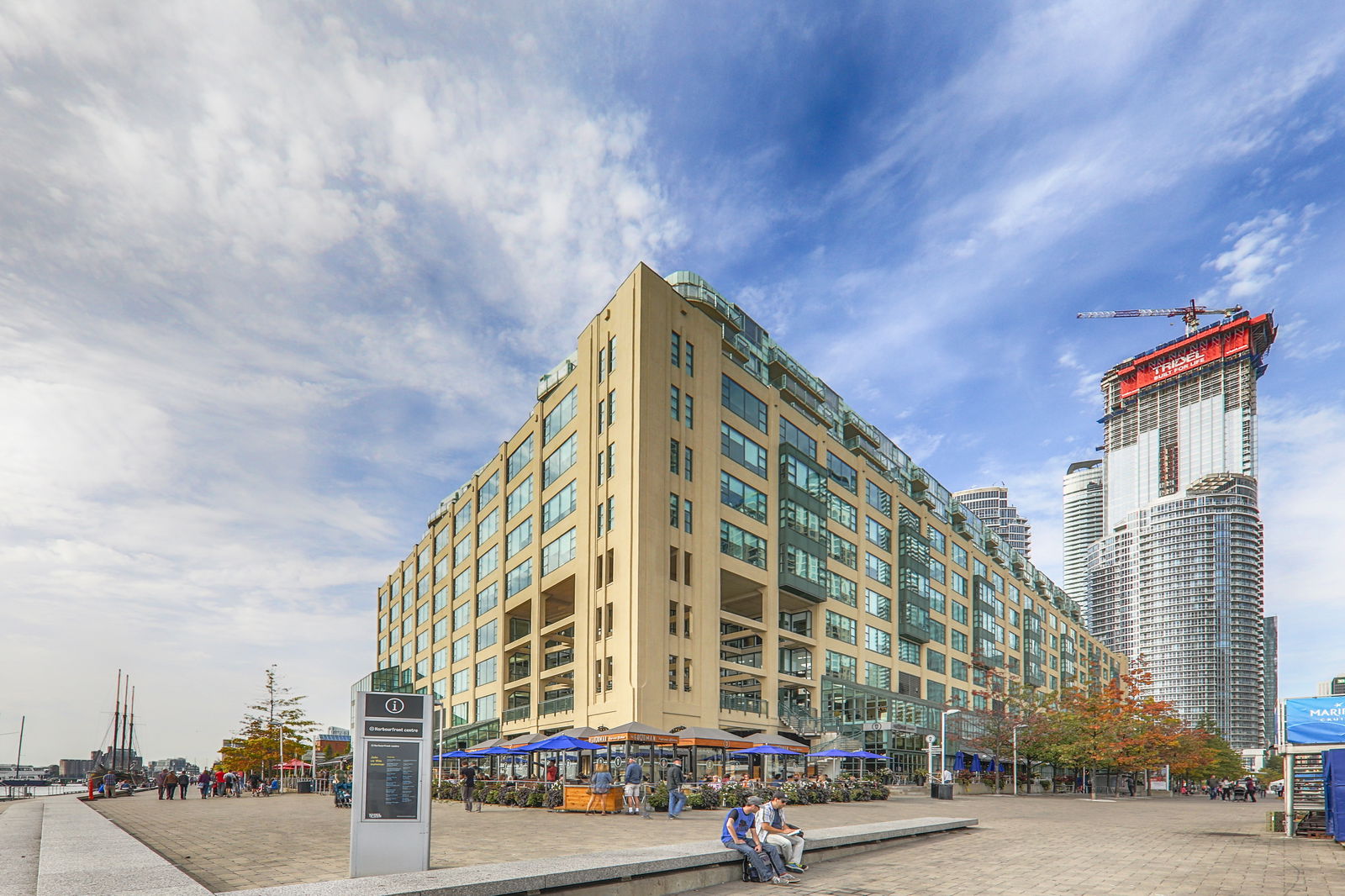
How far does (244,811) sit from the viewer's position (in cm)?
3566

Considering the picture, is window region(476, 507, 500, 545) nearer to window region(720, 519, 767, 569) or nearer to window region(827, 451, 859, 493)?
window region(720, 519, 767, 569)

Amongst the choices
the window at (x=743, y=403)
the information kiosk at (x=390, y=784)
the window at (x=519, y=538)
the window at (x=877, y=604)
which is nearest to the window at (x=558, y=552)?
the window at (x=519, y=538)

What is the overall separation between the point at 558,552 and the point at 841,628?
2036 centimetres

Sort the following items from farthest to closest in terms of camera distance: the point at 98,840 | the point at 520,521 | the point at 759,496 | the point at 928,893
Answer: the point at 520,521, the point at 759,496, the point at 98,840, the point at 928,893

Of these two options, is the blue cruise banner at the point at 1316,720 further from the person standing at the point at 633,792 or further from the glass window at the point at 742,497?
the glass window at the point at 742,497

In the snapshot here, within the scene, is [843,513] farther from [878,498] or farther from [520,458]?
[520,458]

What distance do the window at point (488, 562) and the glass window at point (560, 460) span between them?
1104 cm

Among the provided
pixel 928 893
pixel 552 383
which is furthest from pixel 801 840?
pixel 552 383

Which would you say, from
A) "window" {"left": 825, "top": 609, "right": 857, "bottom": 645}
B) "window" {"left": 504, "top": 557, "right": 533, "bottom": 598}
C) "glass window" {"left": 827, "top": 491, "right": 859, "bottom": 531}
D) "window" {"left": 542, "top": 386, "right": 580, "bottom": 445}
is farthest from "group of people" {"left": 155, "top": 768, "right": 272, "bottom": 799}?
"glass window" {"left": 827, "top": 491, "right": 859, "bottom": 531}

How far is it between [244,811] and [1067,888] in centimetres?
3099

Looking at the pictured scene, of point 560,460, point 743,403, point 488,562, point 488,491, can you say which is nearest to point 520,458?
point 488,491

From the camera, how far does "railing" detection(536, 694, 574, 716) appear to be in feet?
179

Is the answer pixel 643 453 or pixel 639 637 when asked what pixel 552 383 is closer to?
pixel 643 453

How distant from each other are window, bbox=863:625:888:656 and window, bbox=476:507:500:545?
27746 millimetres
